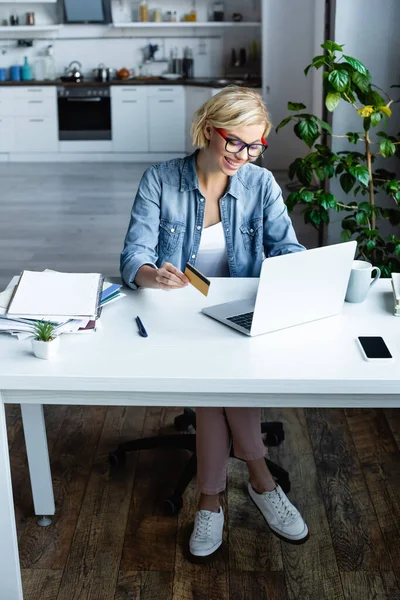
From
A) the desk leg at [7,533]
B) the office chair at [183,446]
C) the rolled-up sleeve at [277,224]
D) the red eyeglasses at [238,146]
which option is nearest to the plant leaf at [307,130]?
the rolled-up sleeve at [277,224]

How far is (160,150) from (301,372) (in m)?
7.18

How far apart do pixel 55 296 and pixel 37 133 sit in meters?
7.00

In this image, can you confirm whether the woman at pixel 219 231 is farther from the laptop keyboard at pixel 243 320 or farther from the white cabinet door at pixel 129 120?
the white cabinet door at pixel 129 120

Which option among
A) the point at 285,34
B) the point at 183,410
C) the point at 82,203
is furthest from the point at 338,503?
the point at 285,34

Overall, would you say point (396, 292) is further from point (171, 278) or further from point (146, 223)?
point (146, 223)

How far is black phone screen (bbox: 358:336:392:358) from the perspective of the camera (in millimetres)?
1646

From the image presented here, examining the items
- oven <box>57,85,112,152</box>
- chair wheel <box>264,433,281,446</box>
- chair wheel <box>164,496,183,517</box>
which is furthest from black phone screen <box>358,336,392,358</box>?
oven <box>57,85,112,152</box>

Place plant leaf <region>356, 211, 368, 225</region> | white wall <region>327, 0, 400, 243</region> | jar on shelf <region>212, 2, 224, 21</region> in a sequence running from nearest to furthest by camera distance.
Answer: plant leaf <region>356, 211, 368, 225</region> < white wall <region>327, 0, 400, 243</region> < jar on shelf <region>212, 2, 224, 21</region>

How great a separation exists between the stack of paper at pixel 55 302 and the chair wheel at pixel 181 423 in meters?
0.90

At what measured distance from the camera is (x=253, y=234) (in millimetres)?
2361

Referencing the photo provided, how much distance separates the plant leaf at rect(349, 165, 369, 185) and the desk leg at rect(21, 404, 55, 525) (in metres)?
1.70

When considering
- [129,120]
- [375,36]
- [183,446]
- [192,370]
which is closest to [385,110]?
[375,36]

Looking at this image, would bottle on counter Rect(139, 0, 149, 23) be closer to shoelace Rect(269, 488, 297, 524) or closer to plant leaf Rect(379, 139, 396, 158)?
plant leaf Rect(379, 139, 396, 158)

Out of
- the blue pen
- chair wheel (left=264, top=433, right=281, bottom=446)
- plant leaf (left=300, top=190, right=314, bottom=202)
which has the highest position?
the blue pen
